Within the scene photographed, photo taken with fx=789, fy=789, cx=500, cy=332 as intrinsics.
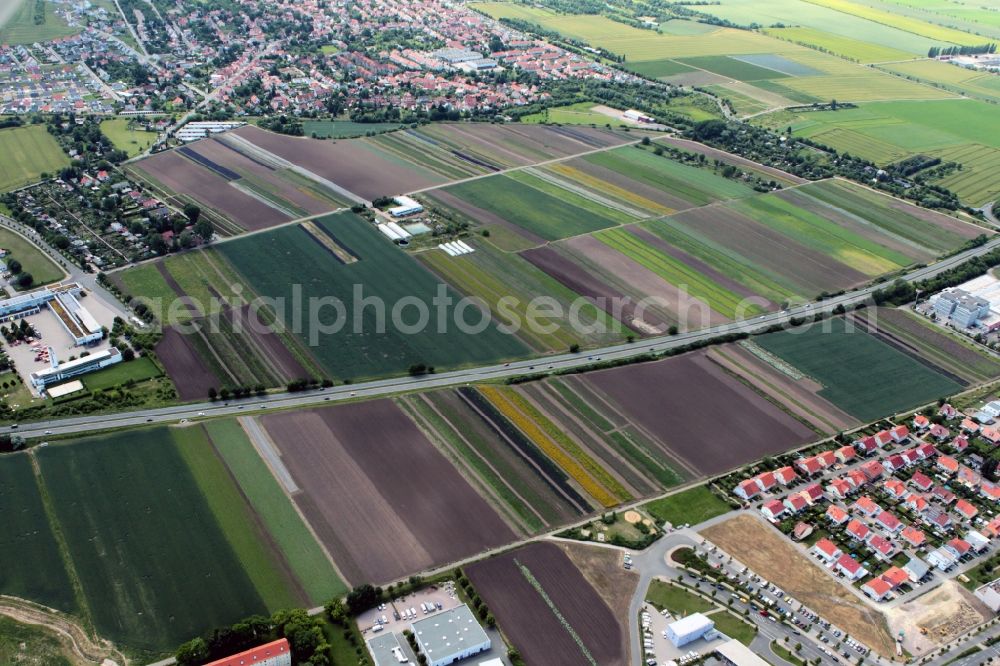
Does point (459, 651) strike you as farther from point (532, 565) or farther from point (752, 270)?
point (752, 270)

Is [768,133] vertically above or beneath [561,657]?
above

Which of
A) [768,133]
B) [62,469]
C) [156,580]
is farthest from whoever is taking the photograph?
[768,133]

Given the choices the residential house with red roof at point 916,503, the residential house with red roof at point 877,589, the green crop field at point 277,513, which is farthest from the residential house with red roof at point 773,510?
the green crop field at point 277,513

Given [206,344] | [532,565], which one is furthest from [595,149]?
[532,565]

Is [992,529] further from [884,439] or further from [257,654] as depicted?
[257,654]

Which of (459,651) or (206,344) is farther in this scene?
(206,344)

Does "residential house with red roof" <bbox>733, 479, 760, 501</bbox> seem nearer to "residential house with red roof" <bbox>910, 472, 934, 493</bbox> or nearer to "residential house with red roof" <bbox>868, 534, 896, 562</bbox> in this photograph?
"residential house with red roof" <bbox>868, 534, 896, 562</bbox>

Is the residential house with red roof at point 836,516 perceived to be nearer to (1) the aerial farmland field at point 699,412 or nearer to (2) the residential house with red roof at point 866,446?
(1) the aerial farmland field at point 699,412
